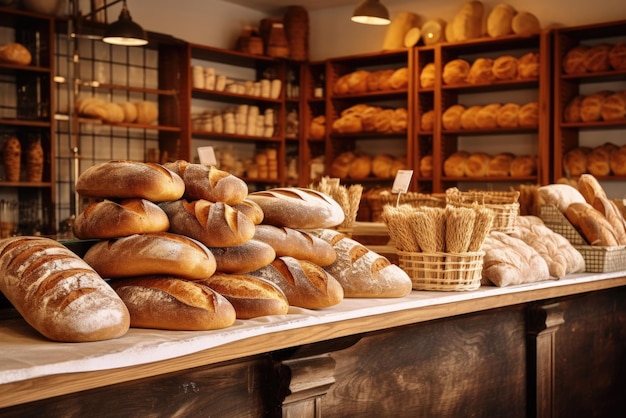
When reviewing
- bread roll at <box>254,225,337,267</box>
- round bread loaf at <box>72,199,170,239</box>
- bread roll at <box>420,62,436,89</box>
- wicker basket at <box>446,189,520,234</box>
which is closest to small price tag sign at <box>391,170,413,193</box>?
wicker basket at <box>446,189,520,234</box>

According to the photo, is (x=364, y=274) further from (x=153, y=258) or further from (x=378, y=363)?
(x=153, y=258)

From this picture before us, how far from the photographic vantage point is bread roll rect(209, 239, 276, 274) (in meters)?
1.76

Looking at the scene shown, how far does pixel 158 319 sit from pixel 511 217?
1582mm

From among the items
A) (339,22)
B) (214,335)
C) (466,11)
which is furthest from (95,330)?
(339,22)

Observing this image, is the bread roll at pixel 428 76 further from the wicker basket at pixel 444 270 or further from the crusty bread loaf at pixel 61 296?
the crusty bread loaf at pixel 61 296

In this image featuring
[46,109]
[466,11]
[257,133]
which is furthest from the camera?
[257,133]

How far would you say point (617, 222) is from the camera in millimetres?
3207

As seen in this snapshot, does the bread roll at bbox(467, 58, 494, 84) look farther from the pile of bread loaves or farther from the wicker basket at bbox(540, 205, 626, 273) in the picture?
the pile of bread loaves

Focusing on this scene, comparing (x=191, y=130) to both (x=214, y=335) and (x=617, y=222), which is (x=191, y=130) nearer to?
(x=617, y=222)

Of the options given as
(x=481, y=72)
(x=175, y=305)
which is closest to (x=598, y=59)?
(x=481, y=72)

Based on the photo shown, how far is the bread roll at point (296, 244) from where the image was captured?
75.9 inches

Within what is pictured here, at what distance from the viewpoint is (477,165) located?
629cm

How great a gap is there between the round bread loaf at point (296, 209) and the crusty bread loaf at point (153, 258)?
14.9 inches

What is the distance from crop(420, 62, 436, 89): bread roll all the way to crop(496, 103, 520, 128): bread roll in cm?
60
